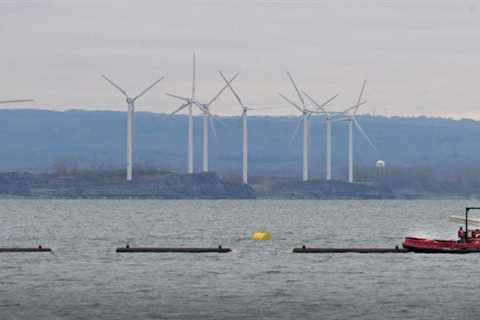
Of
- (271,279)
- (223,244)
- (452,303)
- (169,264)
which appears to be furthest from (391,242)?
(452,303)

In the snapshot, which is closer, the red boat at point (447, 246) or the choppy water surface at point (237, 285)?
the choppy water surface at point (237, 285)

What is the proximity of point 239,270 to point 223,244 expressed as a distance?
4316 centimetres

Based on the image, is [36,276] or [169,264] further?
[169,264]

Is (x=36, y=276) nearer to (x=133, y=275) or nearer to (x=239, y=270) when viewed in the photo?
(x=133, y=275)

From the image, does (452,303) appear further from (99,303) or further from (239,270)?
(239,270)

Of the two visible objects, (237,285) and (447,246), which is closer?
(237,285)

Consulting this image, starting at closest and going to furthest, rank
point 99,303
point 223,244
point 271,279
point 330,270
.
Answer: point 99,303
point 271,279
point 330,270
point 223,244

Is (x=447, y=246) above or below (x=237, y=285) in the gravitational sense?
above

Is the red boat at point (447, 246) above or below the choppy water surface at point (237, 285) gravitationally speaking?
above

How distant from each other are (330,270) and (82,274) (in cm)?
1903

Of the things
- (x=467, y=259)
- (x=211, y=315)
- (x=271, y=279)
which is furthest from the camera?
(x=467, y=259)

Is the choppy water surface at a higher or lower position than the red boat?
lower

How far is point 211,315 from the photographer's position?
88500 millimetres

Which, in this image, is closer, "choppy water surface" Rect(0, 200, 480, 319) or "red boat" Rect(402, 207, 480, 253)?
"choppy water surface" Rect(0, 200, 480, 319)
